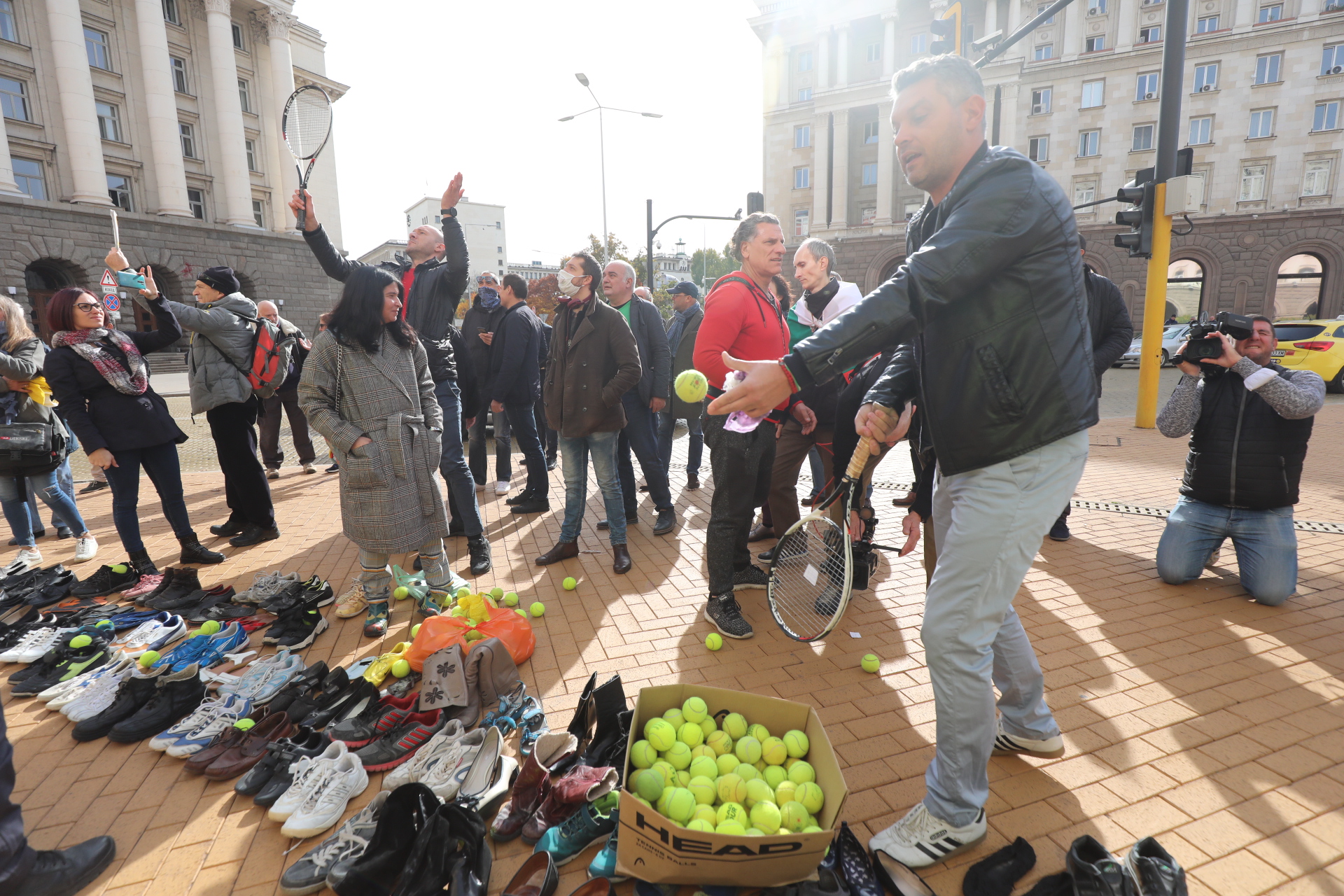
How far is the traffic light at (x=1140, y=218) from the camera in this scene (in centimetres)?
950

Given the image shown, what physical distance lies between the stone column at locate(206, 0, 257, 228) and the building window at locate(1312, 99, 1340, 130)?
56.0 meters

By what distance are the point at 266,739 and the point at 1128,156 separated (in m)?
48.5

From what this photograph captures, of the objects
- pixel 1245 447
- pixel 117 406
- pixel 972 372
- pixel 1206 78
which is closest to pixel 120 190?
pixel 117 406

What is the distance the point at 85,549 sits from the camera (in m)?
5.80

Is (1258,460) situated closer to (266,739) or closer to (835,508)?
(835,508)

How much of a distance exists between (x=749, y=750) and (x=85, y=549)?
21.5 ft

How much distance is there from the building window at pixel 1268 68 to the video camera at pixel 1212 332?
45.8 metres

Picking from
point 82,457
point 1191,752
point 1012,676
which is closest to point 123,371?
point 1012,676

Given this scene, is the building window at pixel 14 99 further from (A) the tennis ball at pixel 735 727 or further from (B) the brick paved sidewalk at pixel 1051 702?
(A) the tennis ball at pixel 735 727

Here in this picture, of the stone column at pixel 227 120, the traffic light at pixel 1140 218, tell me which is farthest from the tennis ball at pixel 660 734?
the stone column at pixel 227 120

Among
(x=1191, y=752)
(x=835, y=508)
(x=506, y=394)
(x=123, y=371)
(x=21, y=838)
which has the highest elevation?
(x=123, y=371)

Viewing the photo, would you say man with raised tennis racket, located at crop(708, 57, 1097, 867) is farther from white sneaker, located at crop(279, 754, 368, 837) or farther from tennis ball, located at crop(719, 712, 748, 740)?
white sneaker, located at crop(279, 754, 368, 837)

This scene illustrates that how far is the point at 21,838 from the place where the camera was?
82.3 inches

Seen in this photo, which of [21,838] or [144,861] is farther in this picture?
[144,861]
